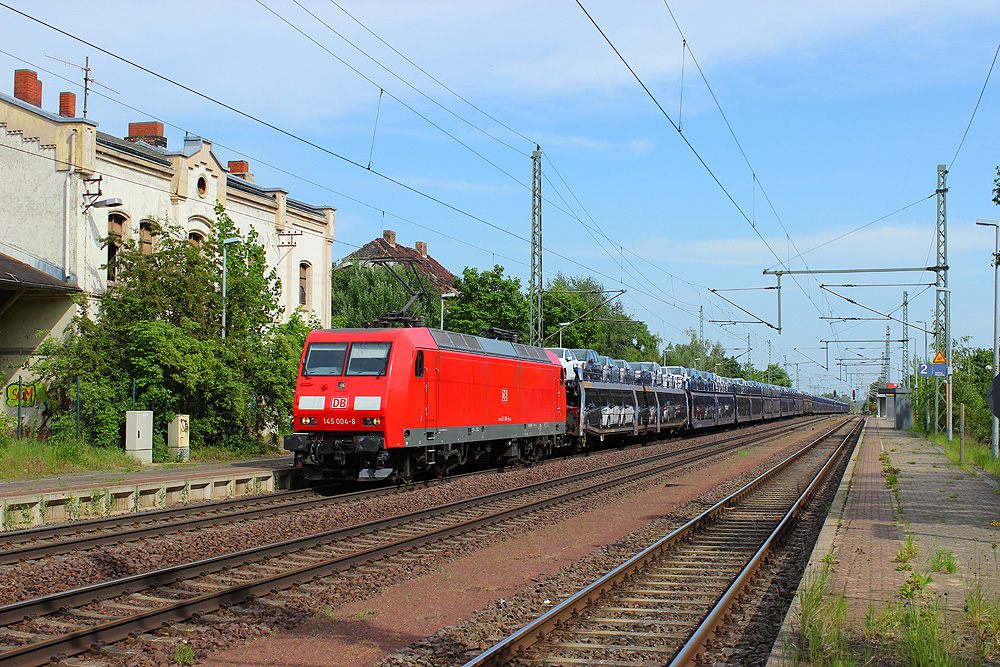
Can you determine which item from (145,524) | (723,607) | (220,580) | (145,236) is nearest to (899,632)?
(723,607)

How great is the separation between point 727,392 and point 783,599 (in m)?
49.1

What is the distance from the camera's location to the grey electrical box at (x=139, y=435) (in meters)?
21.4

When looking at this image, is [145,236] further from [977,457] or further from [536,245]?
[977,457]

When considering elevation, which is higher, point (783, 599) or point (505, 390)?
point (505, 390)

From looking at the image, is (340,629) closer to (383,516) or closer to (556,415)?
(383,516)

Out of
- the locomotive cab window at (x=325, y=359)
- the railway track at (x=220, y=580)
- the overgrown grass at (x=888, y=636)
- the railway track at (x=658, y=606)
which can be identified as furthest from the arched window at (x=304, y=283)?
the overgrown grass at (x=888, y=636)

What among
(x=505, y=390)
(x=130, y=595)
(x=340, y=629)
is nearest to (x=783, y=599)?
(x=340, y=629)

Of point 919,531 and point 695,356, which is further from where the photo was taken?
point 695,356

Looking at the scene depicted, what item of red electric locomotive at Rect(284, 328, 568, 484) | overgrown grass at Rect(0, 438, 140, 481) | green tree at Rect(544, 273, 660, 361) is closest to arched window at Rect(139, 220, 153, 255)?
overgrown grass at Rect(0, 438, 140, 481)

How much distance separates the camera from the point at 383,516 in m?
14.9

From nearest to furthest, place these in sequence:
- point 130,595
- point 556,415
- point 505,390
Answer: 1. point 130,595
2. point 505,390
3. point 556,415

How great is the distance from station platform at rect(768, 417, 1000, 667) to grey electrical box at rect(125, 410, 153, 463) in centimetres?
1548

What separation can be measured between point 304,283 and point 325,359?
17.3 meters

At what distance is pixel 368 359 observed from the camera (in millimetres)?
17703
